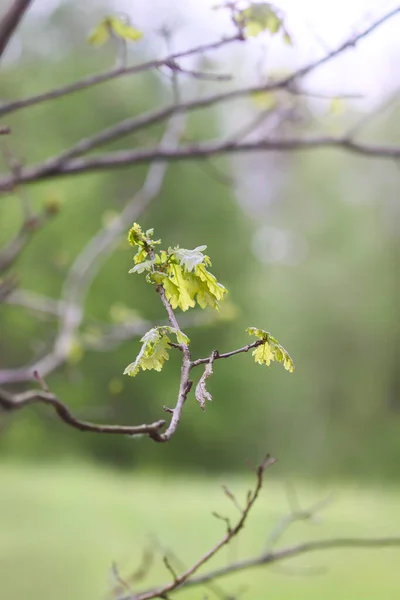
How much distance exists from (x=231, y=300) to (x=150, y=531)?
130 centimetres

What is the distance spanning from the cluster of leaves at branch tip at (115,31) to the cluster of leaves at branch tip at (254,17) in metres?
0.16

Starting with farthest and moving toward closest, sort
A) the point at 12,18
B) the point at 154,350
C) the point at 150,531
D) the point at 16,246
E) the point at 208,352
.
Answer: the point at 208,352, the point at 150,531, the point at 16,246, the point at 12,18, the point at 154,350

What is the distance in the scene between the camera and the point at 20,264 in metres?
4.43

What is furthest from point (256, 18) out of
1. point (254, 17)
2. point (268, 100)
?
point (268, 100)

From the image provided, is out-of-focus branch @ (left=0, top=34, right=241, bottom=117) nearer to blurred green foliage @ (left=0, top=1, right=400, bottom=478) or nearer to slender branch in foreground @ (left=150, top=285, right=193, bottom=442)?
slender branch in foreground @ (left=150, top=285, right=193, bottom=442)

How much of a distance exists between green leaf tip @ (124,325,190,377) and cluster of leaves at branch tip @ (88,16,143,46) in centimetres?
62

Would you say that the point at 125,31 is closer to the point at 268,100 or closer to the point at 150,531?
the point at 268,100

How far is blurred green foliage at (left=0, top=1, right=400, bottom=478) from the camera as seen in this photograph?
4.15 m

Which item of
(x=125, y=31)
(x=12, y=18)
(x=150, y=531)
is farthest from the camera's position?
(x=150, y=531)

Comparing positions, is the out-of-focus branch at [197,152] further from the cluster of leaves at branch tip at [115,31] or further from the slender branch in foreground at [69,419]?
the slender branch in foreground at [69,419]

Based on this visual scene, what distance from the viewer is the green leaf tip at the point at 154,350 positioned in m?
0.41

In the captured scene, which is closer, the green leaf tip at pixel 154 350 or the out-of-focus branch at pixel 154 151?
the green leaf tip at pixel 154 350

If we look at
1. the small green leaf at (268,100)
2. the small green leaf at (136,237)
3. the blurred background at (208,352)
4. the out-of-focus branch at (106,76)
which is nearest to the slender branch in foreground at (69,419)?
the small green leaf at (136,237)

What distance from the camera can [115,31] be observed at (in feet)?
3.22
